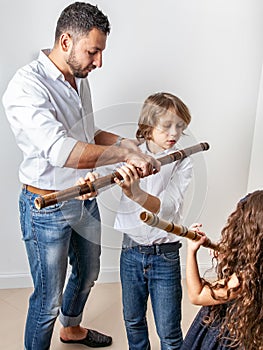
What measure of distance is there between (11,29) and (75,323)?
3.25ft

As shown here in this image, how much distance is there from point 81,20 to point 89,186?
43cm

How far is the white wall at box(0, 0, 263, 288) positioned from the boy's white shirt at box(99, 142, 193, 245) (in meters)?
0.51

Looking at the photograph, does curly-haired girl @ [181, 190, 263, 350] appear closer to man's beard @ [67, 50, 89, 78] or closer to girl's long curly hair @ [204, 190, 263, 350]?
girl's long curly hair @ [204, 190, 263, 350]

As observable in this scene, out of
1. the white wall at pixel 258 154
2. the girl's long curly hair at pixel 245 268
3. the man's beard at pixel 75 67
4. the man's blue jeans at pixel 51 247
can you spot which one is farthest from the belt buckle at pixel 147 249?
the white wall at pixel 258 154

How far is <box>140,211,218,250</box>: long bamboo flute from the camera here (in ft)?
3.37

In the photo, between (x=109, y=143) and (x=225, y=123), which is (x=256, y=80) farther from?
(x=109, y=143)

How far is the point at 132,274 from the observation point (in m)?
1.39

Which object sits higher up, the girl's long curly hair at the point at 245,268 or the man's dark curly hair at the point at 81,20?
the man's dark curly hair at the point at 81,20

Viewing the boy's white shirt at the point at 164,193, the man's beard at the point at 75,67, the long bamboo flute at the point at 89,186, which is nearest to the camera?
the long bamboo flute at the point at 89,186

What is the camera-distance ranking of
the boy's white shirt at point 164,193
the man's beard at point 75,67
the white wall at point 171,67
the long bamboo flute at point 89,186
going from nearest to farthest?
the long bamboo flute at point 89,186 < the boy's white shirt at point 164,193 < the man's beard at point 75,67 < the white wall at point 171,67

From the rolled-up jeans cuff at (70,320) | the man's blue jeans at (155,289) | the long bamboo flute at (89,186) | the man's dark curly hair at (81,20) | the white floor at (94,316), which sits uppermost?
the man's dark curly hair at (81,20)

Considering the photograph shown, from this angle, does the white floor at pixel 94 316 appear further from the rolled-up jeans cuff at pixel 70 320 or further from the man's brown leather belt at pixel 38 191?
the man's brown leather belt at pixel 38 191

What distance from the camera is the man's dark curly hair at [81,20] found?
1.24 m

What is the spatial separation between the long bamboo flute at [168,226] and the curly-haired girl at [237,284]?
3cm
